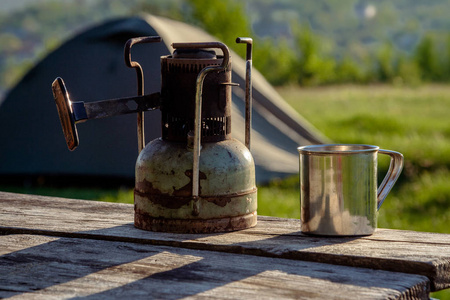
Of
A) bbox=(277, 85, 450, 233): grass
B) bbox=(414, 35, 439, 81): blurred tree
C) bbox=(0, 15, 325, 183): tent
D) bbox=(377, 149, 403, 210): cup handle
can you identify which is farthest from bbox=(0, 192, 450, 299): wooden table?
bbox=(414, 35, 439, 81): blurred tree

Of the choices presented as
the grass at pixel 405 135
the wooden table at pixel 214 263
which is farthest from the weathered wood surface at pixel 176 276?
the grass at pixel 405 135

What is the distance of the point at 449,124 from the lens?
9.02 metres

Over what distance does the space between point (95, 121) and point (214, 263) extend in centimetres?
429

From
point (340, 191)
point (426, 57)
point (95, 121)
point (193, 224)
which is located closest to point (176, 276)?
point (193, 224)

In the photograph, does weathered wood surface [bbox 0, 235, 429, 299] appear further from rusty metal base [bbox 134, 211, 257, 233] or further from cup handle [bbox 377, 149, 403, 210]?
cup handle [bbox 377, 149, 403, 210]

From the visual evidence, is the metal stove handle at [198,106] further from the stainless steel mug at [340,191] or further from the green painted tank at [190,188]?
the stainless steel mug at [340,191]

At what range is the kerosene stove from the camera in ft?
4.88

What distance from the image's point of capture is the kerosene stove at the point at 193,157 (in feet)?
4.88

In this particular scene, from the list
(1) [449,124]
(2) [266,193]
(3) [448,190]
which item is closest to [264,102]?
(2) [266,193]

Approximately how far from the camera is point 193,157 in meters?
1.47

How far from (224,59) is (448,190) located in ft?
13.6

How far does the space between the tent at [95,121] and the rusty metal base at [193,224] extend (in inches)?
142

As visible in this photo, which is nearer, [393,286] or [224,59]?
[393,286]

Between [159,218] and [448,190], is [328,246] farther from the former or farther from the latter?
[448,190]
